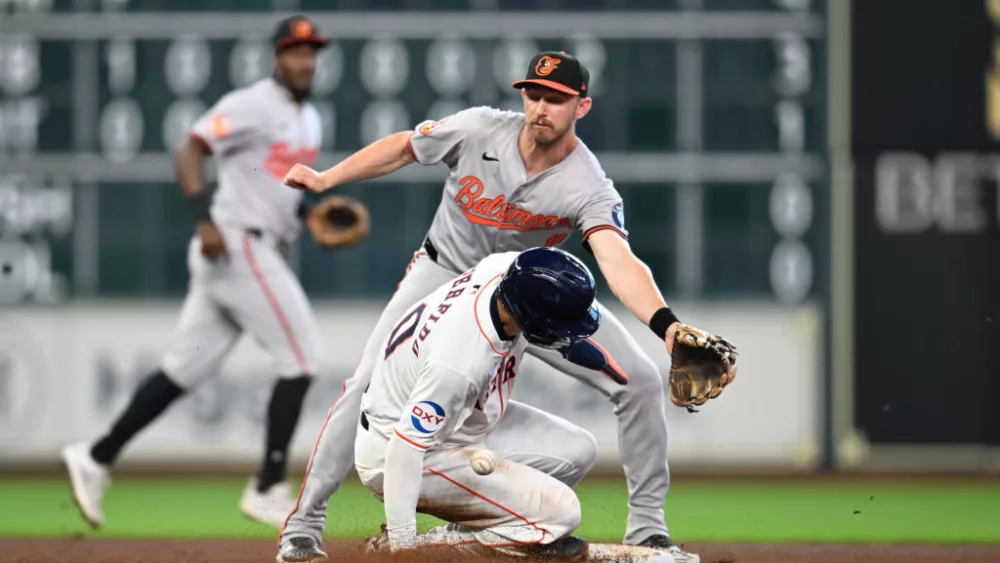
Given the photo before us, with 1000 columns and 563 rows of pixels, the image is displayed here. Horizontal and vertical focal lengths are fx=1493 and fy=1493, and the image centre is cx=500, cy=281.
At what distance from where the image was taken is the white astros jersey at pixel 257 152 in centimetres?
686

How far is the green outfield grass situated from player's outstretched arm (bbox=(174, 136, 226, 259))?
1.34 meters

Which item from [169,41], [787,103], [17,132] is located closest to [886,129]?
[787,103]

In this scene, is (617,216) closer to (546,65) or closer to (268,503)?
(546,65)

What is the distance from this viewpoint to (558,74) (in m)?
4.84

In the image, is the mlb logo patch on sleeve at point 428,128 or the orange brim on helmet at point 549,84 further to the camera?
the mlb logo patch on sleeve at point 428,128

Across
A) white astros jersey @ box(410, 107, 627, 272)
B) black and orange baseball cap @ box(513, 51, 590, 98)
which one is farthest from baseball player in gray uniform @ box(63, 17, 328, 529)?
black and orange baseball cap @ box(513, 51, 590, 98)

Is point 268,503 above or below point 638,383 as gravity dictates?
below

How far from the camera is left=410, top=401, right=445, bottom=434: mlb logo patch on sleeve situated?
4355 mm

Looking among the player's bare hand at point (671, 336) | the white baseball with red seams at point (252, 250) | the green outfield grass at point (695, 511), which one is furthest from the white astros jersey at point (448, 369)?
the white baseball with red seams at point (252, 250)

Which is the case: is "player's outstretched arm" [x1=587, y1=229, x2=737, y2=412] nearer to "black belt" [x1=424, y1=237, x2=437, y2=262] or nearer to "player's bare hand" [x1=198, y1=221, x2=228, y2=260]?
"black belt" [x1=424, y1=237, x2=437, y2=262]

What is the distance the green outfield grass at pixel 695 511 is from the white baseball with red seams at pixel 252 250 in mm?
843

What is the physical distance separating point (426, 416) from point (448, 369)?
0.50ft

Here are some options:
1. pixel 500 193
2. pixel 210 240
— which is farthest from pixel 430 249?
pixel 210 240

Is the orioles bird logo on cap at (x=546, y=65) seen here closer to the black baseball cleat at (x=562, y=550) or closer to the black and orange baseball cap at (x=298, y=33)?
the black baseball cleat at (x=562, y=550)
